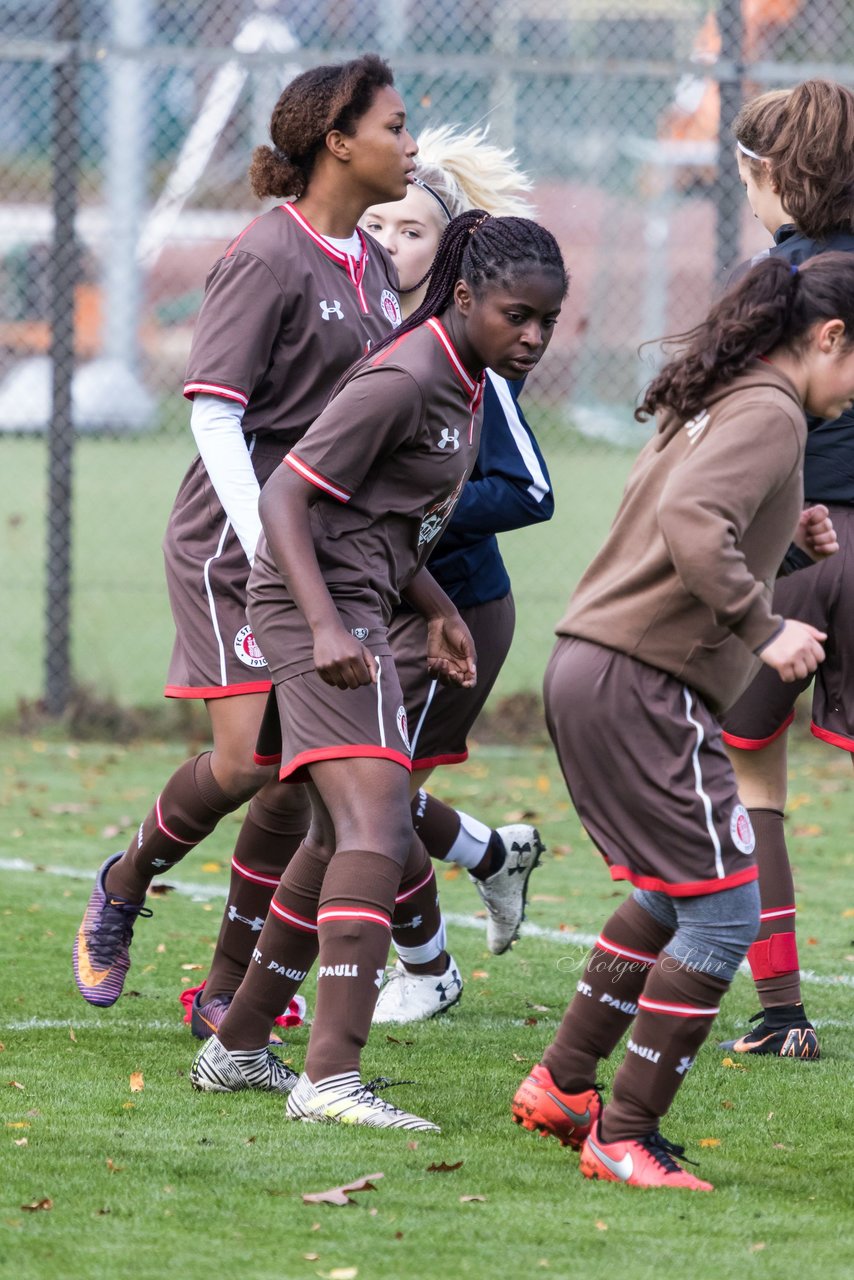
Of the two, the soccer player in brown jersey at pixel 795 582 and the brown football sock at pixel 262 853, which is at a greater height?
the soccer player in brown jersey at pixel 795 582

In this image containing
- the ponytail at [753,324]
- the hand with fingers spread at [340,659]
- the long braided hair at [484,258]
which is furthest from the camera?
the long braided hair at [484,258]

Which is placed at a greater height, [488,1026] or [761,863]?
[761,863]

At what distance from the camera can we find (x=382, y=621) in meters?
3.69

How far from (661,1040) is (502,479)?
5.51 ft

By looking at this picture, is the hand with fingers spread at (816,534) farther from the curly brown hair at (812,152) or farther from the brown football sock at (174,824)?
the brown football sock at (174,824)

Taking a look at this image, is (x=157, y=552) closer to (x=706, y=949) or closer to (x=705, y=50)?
(x=705, y=50)

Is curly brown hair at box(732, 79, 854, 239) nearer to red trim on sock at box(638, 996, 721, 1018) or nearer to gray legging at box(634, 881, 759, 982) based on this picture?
gray legging at box(634, 881, 759, 982)

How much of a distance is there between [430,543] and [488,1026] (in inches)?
58.1

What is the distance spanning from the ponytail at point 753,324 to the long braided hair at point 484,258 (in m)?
0.40

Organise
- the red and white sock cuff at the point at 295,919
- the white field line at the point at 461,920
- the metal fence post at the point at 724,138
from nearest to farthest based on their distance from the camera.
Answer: the red and white sock cuff at the point at 295,919 → the white field line at the point at 461,920 → the metal fence post at the point at 724,138

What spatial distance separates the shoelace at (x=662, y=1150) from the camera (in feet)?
10.8

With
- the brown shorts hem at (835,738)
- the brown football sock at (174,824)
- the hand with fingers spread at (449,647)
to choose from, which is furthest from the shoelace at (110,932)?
the brown shorts hem at (835,738)

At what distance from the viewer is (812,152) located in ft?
13.7

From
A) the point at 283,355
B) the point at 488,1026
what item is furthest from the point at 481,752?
the point at 283,355
